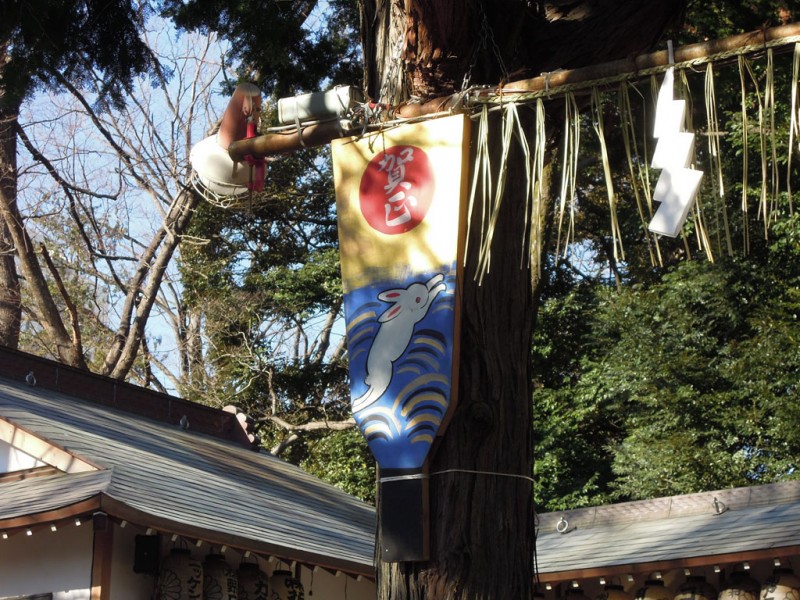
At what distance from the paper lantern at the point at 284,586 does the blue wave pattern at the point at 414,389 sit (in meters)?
5.52

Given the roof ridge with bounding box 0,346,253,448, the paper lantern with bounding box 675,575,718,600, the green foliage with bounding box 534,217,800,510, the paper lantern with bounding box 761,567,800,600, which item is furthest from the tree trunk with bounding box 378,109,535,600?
the green foliage with bounding box 534,217,800,510

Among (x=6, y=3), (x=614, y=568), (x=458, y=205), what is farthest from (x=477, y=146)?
(x=614, y=568)

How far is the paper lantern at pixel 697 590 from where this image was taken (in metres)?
9.88

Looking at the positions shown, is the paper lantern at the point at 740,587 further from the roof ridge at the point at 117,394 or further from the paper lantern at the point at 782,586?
the roof ridge at the point at 117,394

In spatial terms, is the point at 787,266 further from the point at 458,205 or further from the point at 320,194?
the point at 458,205

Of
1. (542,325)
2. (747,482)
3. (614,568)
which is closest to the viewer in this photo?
(614,568)

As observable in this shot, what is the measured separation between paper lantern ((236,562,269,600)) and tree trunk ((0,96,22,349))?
1164 centimetres

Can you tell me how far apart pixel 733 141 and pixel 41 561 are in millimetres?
11684

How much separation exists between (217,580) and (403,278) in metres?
A: 5.17

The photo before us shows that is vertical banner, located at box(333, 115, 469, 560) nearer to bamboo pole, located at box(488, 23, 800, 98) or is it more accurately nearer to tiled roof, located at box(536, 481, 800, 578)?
bamboo pole, located at box(488, 23, 800, 98)

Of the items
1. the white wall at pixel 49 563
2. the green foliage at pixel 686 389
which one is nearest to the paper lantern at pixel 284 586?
the white wall at pixel 49 563

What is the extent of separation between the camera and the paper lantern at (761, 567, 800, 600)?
9258 mm

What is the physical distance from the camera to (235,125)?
572 cm

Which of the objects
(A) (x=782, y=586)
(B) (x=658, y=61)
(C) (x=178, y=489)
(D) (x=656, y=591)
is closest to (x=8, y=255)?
(C) (x=178, y=489)
